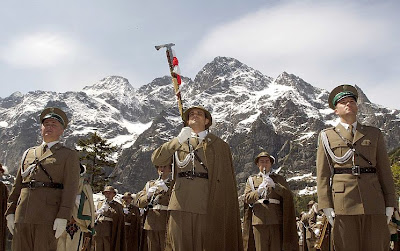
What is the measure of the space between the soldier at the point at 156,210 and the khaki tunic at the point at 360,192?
5.84m

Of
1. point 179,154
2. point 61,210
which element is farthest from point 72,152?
point 179,154

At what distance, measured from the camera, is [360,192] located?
6195mm

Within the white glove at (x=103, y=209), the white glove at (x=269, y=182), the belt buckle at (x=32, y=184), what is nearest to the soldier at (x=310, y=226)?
the white glove at (x=269, y=182)

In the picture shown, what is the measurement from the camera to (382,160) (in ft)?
21.3

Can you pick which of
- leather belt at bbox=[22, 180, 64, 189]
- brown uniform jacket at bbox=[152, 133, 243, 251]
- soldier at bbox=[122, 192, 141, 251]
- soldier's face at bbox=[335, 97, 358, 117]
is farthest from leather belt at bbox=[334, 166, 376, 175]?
soldier at bbox=[122, 192, 141, 251]

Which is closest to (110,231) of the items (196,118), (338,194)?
(196,118)

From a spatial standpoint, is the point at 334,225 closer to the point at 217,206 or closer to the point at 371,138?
the point at 371,138

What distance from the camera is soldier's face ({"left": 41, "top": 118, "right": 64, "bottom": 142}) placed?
23.3ft

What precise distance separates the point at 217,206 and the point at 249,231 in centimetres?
445

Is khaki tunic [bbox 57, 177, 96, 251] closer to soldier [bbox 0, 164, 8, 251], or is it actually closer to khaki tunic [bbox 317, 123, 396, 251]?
soldier [bbox 0, 164, 8, 251]

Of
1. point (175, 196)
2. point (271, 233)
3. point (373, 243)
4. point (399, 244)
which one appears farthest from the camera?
point (399, 244)

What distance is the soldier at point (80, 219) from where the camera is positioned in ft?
25.8

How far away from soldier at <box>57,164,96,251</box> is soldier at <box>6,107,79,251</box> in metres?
0.86

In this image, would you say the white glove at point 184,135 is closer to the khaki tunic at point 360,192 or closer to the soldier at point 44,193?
the soldier at point 44,193
